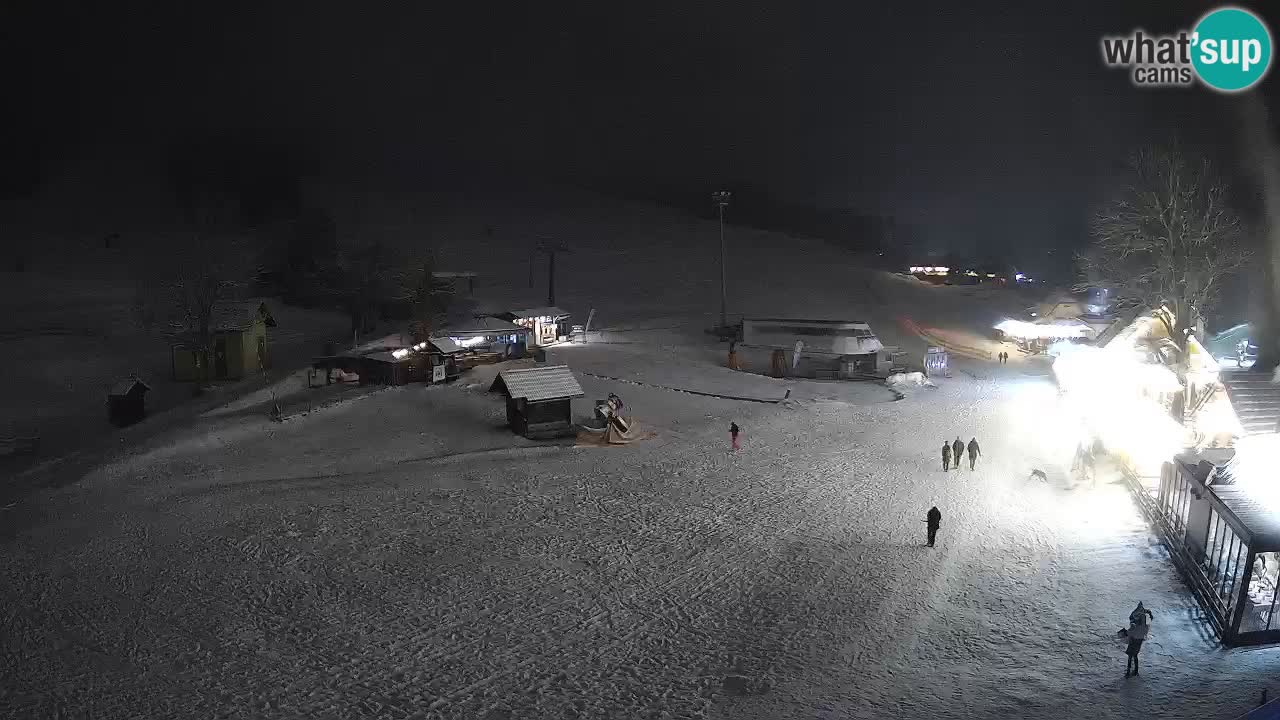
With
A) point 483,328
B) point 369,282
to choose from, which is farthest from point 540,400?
point 369,282

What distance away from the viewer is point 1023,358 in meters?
41.8

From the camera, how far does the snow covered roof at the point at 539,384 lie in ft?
84.7

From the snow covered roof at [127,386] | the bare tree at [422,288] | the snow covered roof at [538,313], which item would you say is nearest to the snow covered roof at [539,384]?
the snow covered roof at [538,313]

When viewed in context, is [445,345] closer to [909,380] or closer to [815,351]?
[815,351]

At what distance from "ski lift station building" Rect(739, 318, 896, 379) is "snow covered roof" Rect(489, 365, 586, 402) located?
15.1 metres

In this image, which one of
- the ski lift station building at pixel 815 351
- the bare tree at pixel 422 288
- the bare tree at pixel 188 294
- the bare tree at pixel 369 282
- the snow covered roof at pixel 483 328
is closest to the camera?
the bare tree at pixel 188 294

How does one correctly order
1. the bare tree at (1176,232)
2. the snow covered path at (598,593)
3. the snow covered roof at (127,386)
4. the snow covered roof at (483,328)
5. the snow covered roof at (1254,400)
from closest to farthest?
the snow covered path at (598,593), the snow covered roof at (1254,400), the bare tree at (1176,232), the snow covered roof at (127,386), the snow covered roof at (483,328)

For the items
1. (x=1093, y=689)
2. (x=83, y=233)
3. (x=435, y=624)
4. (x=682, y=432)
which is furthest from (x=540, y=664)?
(x=83, y=233)

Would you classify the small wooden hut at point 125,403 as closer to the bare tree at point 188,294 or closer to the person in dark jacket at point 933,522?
the bare tree at point 188,294

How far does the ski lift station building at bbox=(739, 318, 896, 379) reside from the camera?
37.2m

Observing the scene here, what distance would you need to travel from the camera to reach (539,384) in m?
26.2

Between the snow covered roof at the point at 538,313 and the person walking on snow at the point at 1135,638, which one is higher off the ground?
the snow covered roof at the point at 538,313

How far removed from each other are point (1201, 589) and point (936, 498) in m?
6.55

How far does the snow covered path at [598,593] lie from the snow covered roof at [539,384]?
287cm
